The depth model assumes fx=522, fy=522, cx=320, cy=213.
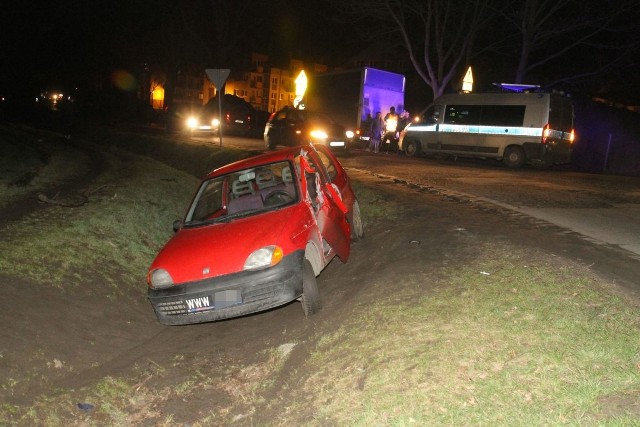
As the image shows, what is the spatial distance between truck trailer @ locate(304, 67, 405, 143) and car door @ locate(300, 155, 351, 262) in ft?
50.2

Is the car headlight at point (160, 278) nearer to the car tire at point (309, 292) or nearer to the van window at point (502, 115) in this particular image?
the car tire at point (309, 292)

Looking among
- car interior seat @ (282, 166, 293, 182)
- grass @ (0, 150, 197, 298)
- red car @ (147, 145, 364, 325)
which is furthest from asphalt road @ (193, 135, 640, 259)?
grass @ (0, 150, 197, 298)

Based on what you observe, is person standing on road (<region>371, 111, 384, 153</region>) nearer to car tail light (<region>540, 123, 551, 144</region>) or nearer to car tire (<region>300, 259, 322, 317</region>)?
car tail light (<region>540, 123, 551, 144</region>)

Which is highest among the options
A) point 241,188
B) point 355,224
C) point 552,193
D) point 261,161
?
point 261,161

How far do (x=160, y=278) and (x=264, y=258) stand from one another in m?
1.17

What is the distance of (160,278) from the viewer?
5445mm

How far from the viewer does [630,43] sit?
2342cm

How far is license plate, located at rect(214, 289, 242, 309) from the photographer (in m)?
5.13

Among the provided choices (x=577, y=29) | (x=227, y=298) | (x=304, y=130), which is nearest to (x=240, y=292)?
(x=227, y=298)

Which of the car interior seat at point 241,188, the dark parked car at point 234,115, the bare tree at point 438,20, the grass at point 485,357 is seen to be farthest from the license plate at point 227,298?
the bare tree at point 438,20

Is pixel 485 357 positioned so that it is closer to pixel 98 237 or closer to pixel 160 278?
pixel 160 278

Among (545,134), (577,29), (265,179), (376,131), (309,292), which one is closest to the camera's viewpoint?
(309,292)

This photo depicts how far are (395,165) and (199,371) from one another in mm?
12115

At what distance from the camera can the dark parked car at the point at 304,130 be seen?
19.0m
